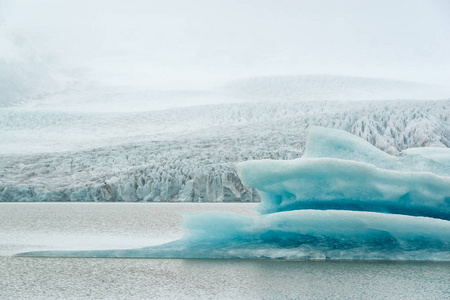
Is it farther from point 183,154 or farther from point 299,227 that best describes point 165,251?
point 183,154

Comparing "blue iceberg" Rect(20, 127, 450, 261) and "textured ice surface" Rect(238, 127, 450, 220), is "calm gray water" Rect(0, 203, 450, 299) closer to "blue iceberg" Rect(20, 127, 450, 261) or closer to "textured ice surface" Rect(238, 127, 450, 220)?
"blue iceberg" Rect(20, 127, 450, 261)

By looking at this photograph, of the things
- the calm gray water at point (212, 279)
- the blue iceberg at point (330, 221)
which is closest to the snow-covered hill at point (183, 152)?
the calm gray water at point (212, 279)

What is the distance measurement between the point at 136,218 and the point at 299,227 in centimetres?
669

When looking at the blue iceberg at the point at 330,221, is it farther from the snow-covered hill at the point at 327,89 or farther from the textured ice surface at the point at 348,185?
the snow-covered hill at the point at 327,89

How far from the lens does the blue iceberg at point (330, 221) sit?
17.2ft

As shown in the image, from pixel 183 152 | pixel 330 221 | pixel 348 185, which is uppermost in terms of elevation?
pixel 348 185

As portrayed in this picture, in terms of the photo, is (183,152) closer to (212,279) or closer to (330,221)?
(330,221)

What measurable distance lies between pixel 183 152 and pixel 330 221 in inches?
491

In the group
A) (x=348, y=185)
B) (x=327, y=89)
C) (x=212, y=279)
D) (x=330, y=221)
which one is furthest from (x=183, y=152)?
(x=327, y=89)

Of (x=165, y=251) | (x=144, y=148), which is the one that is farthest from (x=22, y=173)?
(x=165, y=251)

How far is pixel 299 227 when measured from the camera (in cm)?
533

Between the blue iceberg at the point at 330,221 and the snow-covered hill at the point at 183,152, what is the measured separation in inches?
376

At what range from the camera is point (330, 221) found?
5.21 metres

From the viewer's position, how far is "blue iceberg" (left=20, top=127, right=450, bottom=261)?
17.2 feet
